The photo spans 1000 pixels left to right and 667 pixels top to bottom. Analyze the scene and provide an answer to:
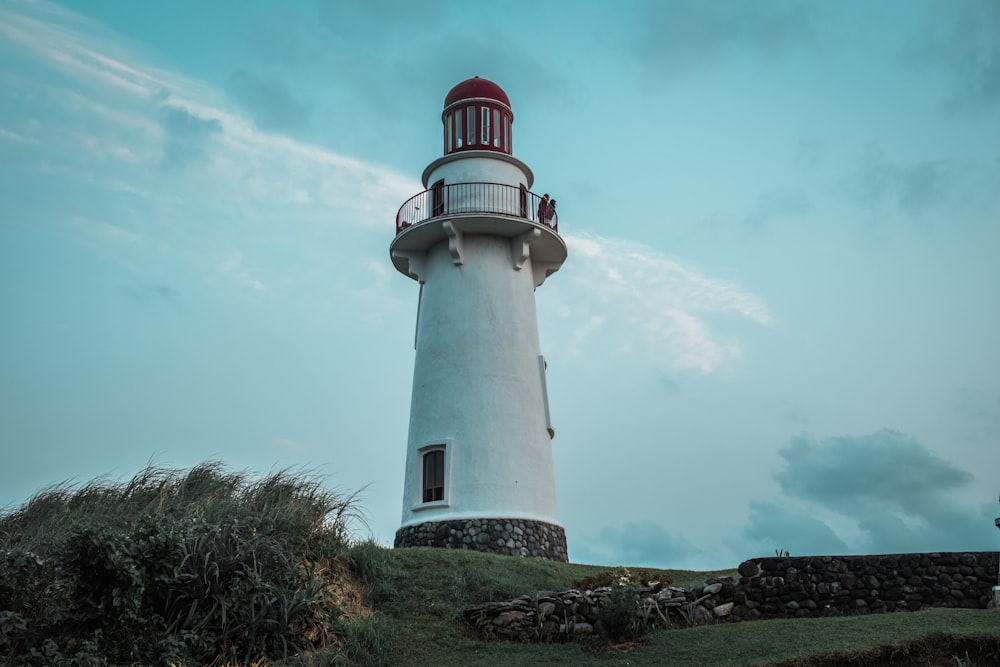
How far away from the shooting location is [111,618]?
12.4 metres

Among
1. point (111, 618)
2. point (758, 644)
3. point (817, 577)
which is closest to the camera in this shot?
point (111, 618)

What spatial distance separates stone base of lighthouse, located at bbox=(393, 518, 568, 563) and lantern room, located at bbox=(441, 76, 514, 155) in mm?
9709

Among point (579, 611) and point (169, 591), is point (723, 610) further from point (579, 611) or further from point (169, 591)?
point (169, 591)

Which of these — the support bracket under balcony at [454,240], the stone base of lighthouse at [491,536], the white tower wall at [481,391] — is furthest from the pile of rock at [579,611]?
the support bracket under balcony at [454,240]

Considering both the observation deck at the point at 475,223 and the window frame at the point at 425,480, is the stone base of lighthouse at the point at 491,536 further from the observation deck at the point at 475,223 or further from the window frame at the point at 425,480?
the observation deck at the point at 475,223

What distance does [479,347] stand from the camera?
24641 mm

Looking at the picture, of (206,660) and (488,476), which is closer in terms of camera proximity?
(206,660)

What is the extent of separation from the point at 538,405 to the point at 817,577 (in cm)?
1015

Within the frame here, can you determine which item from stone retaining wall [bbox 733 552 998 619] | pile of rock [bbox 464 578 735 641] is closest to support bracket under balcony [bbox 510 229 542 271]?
pile of rock [bbox 464 578 735 641]

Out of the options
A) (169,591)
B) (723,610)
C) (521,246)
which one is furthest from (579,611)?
(521,246)

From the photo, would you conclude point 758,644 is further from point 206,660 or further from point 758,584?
point 206,660

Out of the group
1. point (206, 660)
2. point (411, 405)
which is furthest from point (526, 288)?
point (206, 660)

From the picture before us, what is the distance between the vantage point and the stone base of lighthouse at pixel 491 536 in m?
22.5

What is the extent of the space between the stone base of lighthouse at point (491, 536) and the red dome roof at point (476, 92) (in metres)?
11.2
